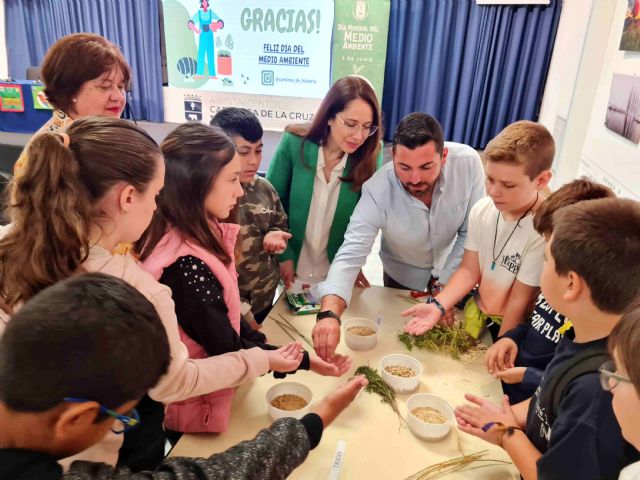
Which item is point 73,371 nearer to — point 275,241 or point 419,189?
point 275,241

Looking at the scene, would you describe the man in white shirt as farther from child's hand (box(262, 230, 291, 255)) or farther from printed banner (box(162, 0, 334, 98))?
printed banner (box(162, 0, 334, 98))

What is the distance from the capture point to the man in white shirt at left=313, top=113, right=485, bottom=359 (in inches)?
76.7

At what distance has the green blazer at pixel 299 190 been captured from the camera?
2244 millimetres

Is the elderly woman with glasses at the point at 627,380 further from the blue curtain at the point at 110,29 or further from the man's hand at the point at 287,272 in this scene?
the blue curtain at the point at 110,29

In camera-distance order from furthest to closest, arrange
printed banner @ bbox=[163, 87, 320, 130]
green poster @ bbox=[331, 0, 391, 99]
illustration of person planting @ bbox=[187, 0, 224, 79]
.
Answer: printed banner @ bbox=[163, 87, 320, 130]
illustration of person planting @ bbox=[187, 0, 224, 79]
green poster @ bbox=[331, 0, 391, 99]

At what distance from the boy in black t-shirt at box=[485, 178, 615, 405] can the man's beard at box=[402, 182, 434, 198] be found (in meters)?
0.60

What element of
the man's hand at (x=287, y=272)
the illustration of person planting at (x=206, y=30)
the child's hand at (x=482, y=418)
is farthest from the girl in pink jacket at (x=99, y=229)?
the illustration of person planting at (x=206, y=30)

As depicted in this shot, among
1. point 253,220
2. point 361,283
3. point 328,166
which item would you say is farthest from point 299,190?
point 361,283

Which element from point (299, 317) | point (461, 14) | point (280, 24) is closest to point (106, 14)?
point (280, 24)

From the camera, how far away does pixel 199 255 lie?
4.17 feet

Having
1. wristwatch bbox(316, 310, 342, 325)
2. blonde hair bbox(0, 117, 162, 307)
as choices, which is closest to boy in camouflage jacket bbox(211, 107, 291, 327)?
wristwatch bbox(316, 310, 342, 325)

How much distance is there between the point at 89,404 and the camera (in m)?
0.69

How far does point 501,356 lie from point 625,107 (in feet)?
4.33

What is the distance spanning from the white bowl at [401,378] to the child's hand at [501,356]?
246 millimetres
